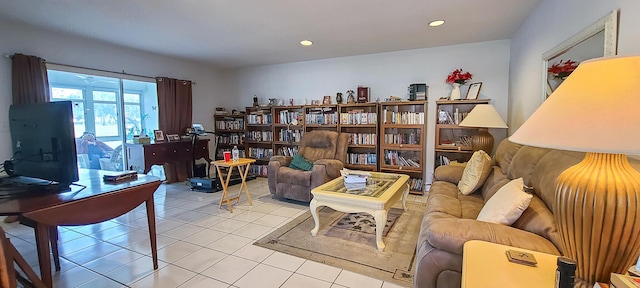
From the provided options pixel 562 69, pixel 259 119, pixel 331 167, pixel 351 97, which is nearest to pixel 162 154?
pixel 259 119

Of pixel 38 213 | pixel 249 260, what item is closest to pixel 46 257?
pixel 38 213

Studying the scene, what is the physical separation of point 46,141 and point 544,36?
4.00 meters

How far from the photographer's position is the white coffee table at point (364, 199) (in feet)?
7.67

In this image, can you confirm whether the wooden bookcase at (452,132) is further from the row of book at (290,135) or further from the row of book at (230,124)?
the row of book at (230,124)

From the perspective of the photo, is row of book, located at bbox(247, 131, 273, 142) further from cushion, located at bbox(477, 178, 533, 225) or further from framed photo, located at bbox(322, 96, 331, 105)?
cushion, located at bbox(477, 178, 533, 225)

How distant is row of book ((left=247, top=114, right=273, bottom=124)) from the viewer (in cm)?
532

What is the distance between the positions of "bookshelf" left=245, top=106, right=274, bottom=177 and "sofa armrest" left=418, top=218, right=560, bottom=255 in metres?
4.25

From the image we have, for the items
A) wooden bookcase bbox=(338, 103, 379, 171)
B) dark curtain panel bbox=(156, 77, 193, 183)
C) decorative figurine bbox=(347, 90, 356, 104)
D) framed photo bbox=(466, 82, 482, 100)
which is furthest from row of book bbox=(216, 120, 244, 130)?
framed photo bbox=(466, 82, 482, 100)

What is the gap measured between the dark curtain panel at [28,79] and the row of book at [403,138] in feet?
15.1

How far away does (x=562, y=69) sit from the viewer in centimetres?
206

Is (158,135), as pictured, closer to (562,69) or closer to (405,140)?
(405,140)

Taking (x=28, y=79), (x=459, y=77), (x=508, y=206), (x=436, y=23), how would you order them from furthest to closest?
(x=459, y=77), (x=28, y=79), (x=436, y=23), (x=508, y=206)

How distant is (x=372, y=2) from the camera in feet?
8.37

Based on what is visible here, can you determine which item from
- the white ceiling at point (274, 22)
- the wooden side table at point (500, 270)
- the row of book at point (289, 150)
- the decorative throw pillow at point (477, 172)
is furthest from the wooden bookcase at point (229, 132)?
the wooden side table at point (500, 270)
